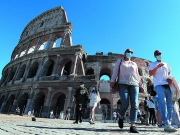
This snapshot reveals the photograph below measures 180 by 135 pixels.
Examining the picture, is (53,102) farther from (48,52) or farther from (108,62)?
(108,62)

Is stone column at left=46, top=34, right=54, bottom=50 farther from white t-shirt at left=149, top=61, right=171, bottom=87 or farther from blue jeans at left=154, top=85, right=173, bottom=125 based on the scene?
blue jeans at left=154, top=85, right=173, bottom=125

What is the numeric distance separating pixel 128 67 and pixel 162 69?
101cm

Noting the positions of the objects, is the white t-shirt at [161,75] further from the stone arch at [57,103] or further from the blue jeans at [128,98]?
the stone arch at [57,103]

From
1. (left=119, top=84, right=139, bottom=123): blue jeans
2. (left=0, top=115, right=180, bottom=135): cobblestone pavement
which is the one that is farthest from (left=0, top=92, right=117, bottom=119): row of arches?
(left=119, top=84, right=139, bottom=123): blue jeans

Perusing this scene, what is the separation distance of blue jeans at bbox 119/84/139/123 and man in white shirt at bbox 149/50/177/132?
2.29 ft

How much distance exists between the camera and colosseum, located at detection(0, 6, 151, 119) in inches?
665

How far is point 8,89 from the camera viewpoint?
21.0 m

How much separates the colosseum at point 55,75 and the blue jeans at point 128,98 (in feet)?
39.9

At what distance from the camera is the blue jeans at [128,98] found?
10.5 ft

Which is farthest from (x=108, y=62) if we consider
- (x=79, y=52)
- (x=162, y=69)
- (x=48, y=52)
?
(x=162, y=69)

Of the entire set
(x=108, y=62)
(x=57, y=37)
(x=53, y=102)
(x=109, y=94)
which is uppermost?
(x=57, y=37)

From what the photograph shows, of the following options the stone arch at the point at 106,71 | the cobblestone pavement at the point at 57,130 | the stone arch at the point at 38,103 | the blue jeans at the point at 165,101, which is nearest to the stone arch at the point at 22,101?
the stone arch at the point at 38,103

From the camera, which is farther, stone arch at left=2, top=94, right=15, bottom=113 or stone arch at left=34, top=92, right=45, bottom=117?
stone arch at left=2, top=94, right=15, bottom=113

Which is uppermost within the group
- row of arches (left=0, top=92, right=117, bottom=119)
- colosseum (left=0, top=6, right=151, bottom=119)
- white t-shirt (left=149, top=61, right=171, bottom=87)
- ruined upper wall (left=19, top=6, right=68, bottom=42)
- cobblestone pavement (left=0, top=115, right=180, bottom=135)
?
ruined upper wall (left=19, top=6, right=68, bottom=42)
